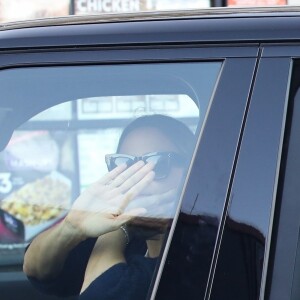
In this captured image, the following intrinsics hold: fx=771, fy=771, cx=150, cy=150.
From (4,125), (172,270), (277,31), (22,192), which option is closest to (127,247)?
(172,270)

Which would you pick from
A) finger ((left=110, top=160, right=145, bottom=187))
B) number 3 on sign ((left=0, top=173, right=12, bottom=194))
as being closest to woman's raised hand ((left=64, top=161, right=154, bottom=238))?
finger ((left=110, top=160, right=145, bottom=187))

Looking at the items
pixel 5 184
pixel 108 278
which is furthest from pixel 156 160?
pixel 5 184

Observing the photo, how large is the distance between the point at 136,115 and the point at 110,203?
0.22m

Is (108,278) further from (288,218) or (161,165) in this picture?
(288,218)

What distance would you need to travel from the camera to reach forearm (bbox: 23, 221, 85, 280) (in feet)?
5.49

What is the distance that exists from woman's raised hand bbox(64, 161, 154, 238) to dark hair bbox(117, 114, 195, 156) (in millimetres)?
83

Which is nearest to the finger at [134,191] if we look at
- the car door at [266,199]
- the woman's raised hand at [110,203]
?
the woman's raised hand at [110,203]

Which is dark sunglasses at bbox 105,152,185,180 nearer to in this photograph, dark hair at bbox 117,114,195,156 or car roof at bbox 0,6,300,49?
dark hair at bbox 117,114,195,156

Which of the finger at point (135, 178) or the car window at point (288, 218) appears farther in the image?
the finger at point (135, 178)

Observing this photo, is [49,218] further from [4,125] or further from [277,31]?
[277,31]

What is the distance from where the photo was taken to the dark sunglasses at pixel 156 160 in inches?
64.4

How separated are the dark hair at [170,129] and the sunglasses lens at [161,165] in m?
0.04

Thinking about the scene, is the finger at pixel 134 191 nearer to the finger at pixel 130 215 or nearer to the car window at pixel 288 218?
the finger at pixel 130 215

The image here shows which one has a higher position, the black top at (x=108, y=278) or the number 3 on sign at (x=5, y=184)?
the number 3 on sign at (x=5, y=184)
